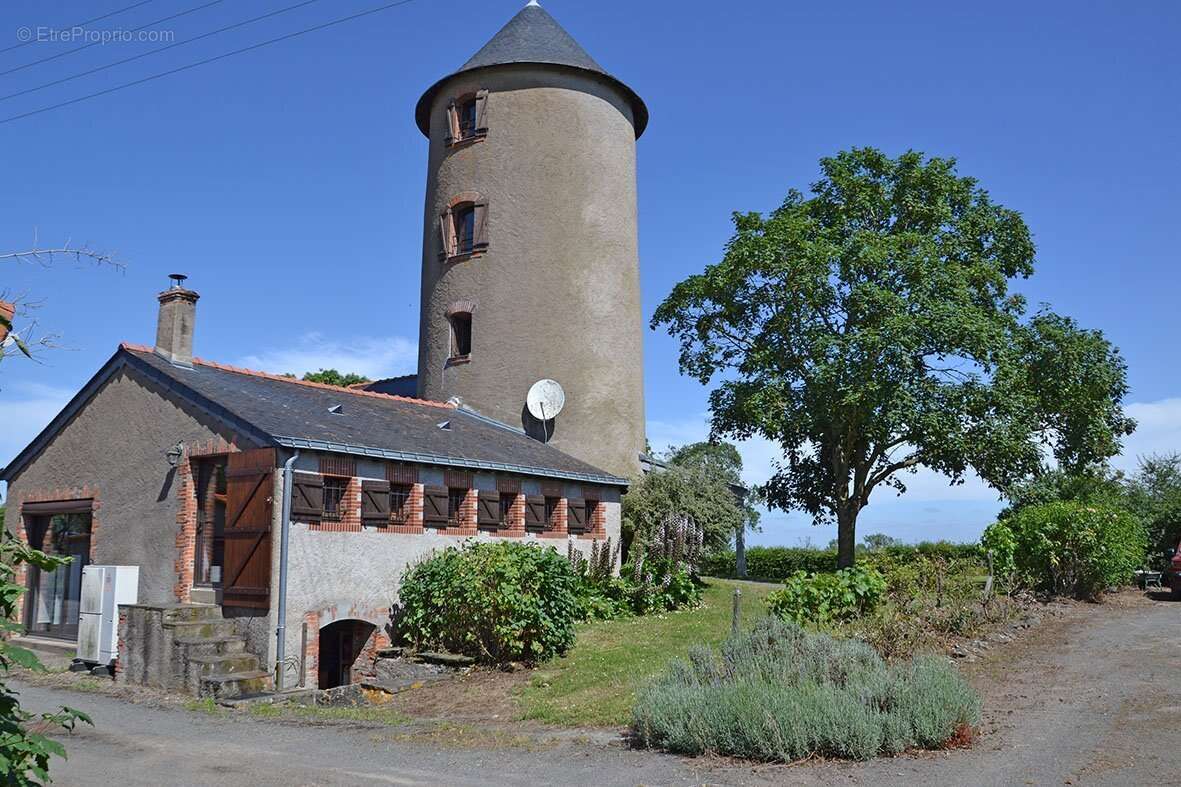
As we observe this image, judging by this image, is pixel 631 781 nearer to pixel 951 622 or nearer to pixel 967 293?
pixel 951 622

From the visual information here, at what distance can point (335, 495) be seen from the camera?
15.2 metres

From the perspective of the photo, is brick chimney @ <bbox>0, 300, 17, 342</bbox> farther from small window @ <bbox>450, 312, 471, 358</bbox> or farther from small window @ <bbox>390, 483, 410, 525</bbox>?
small window @ <bbox>450, 312, 471, 358</bbox>

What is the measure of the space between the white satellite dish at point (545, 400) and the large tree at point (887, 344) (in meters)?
4.59

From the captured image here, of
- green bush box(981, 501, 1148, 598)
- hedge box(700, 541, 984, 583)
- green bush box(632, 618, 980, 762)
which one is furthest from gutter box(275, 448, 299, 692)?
hedge box(700, 541, 984, 583)

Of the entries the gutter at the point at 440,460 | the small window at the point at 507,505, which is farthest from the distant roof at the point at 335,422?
the small window at the point at 507,505

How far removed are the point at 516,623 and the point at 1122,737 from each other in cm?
824

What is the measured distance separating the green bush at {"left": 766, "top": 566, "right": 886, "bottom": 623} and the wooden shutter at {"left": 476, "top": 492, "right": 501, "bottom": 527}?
5.80m

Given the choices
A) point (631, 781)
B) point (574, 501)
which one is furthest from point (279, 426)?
point (631, 781)

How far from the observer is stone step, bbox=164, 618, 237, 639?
45.2ft

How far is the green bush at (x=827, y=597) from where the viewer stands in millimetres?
13883

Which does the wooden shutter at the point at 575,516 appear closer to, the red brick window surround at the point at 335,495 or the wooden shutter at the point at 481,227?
the red brick window surround at the point at 335,495

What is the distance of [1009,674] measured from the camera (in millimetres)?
12086

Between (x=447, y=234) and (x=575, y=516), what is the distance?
28.1 ft

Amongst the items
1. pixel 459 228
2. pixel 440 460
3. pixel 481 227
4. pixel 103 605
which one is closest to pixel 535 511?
pixel 440 460
